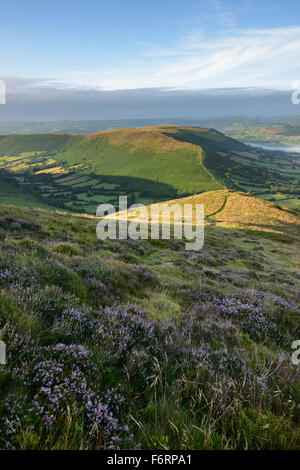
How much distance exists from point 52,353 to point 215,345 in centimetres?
294

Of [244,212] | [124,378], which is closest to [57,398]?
[124,378]

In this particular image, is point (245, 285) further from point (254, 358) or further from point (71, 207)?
point (71, 207)

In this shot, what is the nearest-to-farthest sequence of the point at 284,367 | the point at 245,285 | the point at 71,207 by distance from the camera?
the point at 284,367 → the point at 245,285 → the point at 71,207

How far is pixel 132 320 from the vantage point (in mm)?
4629

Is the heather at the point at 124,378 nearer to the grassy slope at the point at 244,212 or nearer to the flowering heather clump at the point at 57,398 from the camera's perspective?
the flowering heather clump at the point at 57,398

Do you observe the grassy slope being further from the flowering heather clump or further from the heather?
the flowering heather clump

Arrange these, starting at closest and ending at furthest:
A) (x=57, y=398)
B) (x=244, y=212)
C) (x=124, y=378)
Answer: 1. (x=57, y=398)
2. (x=124, y=378)
3. (x=244, y=212)

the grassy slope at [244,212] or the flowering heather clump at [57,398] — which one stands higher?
the flowering heather clump at [57,398]

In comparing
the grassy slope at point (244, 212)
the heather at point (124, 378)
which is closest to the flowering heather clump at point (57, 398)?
the heather at point (124, 378)

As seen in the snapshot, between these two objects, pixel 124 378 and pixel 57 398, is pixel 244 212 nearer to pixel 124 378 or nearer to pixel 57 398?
pixel 124 378

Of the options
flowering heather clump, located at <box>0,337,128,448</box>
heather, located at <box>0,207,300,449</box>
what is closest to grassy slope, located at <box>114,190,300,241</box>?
heather, located at <box>0,207,300,449</box>

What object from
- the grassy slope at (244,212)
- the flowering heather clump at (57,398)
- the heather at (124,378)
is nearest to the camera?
the flowering heather clump at (57,398)
